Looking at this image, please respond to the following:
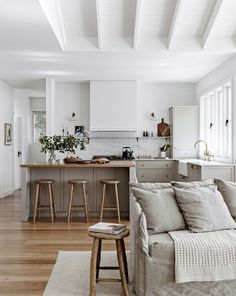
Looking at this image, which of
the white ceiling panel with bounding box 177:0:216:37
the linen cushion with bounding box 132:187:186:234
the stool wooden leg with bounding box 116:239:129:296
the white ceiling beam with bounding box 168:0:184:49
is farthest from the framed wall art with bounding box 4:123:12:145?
the stool wooden leg with bounding box 116:239:129:296

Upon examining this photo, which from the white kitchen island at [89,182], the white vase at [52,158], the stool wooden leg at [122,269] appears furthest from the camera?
the white kitchen island at [89,182]

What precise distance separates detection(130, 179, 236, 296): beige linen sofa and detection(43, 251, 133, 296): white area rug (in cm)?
36

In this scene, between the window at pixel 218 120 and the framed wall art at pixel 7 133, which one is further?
the framed wall art at pixel 7 133

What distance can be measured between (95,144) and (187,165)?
8.64 feet

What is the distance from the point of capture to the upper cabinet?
879cm

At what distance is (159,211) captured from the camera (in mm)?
3270

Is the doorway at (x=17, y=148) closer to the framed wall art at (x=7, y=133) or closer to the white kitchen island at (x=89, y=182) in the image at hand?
the framed wall art at (x=7, y=133)

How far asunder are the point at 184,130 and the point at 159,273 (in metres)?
6.39

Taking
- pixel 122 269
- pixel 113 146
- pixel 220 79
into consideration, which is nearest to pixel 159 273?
pixel 122 269

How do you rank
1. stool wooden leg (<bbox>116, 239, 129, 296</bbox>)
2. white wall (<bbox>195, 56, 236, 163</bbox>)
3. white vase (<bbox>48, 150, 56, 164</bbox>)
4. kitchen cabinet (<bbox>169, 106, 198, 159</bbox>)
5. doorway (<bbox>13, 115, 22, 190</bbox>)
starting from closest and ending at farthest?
stool wooden leg (<bbox>116, 239, 129, 296</bbox>)
white vase (<bbox>48, 150, 56, 164</bbox>)
white wall (<bbox>195, 56, 236, 163</bbox>)
kitchen cabinet (<bbox>169, 106, 198, 159</bbox>)
doorway (<bbox>13, 115, 22, 190</bbox>)

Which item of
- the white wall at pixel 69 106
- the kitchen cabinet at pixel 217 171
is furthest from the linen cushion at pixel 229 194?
the white wall at pixel 69 106

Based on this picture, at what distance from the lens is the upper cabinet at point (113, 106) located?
8789 millimetres

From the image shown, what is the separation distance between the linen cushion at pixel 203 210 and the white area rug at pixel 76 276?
2.87 feet

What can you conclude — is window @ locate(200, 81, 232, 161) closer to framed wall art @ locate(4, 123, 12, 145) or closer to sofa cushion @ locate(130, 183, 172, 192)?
sofa cushion @ locate(130, 183, 172, 192)
